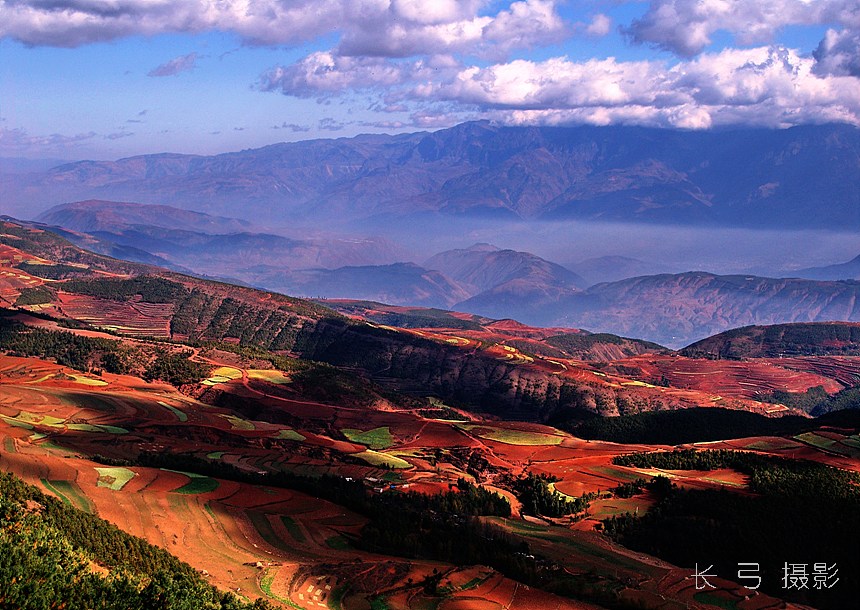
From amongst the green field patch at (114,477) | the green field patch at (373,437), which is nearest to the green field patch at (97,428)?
the green field patch at (114,477)

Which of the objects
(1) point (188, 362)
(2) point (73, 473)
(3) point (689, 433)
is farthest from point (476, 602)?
(1) point (188, 362)

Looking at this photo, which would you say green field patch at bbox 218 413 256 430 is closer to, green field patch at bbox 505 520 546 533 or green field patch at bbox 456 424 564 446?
green field patch at bbox 456 424 564 446

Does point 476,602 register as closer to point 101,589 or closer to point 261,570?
point 261,570

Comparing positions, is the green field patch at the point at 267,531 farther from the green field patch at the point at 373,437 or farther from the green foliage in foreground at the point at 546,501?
the green field patch at the point at 373,437

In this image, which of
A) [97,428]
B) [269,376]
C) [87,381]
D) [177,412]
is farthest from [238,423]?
[269,376]

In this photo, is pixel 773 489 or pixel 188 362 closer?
pixel 773 489

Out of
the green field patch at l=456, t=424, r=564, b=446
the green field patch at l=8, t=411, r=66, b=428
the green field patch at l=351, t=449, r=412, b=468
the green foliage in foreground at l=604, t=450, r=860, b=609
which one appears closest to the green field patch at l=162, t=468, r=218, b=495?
the green field patch at l=8, t=411, r=66, b=428
